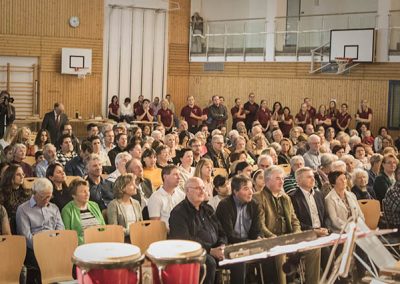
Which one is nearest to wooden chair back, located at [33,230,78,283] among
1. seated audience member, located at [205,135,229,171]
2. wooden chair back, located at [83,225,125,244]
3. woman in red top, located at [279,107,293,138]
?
wooden chair back, located at [83,225,125,244]

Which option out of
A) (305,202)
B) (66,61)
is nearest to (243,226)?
(305,202)

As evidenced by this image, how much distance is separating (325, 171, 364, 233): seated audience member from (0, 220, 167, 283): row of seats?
2.02 m

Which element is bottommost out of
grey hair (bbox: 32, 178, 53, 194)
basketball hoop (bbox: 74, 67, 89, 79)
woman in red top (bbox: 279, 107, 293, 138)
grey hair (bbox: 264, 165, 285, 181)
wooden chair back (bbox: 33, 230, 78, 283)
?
wooden chair back (bbox: 33, 230, 78, 283)

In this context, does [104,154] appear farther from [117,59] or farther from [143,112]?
[117,59]

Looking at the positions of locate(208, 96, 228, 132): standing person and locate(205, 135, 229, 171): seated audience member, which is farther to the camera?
locate(208, 96, 228, 132): standing person

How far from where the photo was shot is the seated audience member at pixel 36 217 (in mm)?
5777

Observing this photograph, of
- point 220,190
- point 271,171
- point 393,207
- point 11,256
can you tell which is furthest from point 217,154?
point 11,256

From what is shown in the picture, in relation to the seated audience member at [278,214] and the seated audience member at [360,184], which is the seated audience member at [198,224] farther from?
the seated audience member at [360,184]

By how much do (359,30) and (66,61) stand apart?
307 inches

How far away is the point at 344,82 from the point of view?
17.8m

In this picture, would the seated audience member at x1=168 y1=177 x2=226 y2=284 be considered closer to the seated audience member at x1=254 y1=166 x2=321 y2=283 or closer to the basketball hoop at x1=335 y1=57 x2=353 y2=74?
the seated audience member at x1=254 y1=166 x2=321 y2=283

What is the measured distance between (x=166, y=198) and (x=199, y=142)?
3.25 m

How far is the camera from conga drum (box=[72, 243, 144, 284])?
4.39 meters

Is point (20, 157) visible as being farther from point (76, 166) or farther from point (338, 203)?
point (338, 203)
